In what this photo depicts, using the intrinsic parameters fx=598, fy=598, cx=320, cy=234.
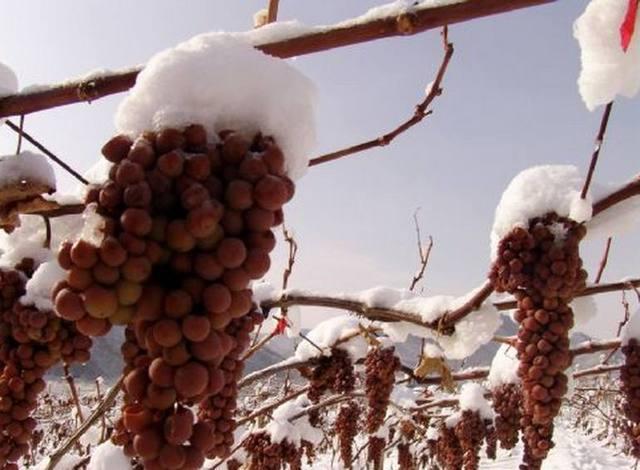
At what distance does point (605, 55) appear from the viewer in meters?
1.37

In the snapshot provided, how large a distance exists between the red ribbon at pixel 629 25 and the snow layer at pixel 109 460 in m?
2.83

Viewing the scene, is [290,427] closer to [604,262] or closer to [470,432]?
[470,432]

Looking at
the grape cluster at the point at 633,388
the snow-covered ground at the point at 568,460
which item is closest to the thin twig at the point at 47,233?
the grape cluster at the point at 633,388

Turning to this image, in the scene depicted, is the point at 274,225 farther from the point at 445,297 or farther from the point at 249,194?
the point at 445,297

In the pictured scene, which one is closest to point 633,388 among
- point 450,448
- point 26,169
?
point 26,169

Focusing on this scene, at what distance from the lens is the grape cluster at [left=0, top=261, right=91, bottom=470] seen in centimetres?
158

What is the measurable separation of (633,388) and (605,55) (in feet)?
7.10

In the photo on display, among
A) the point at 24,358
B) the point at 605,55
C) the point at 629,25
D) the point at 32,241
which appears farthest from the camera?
the point at 32,241

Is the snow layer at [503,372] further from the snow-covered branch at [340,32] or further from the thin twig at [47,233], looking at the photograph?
the snow-covered branch at [340,32]

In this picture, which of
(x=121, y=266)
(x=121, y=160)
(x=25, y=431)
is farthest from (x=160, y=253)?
(x=25, y=431)

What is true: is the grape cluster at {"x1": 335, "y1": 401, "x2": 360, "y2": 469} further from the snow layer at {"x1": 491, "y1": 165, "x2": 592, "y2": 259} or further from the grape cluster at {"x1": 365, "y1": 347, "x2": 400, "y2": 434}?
the snow layer at {"x1": 491, "y1": 165, "x2": 592, "y2": 259}

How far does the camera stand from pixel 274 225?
0.93 meters

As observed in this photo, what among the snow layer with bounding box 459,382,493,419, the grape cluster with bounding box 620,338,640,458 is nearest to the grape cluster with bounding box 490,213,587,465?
the grape cluster with bounding box 620,338,640,458

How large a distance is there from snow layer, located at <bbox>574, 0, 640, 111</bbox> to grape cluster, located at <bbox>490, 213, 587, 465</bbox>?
0.85 meters
